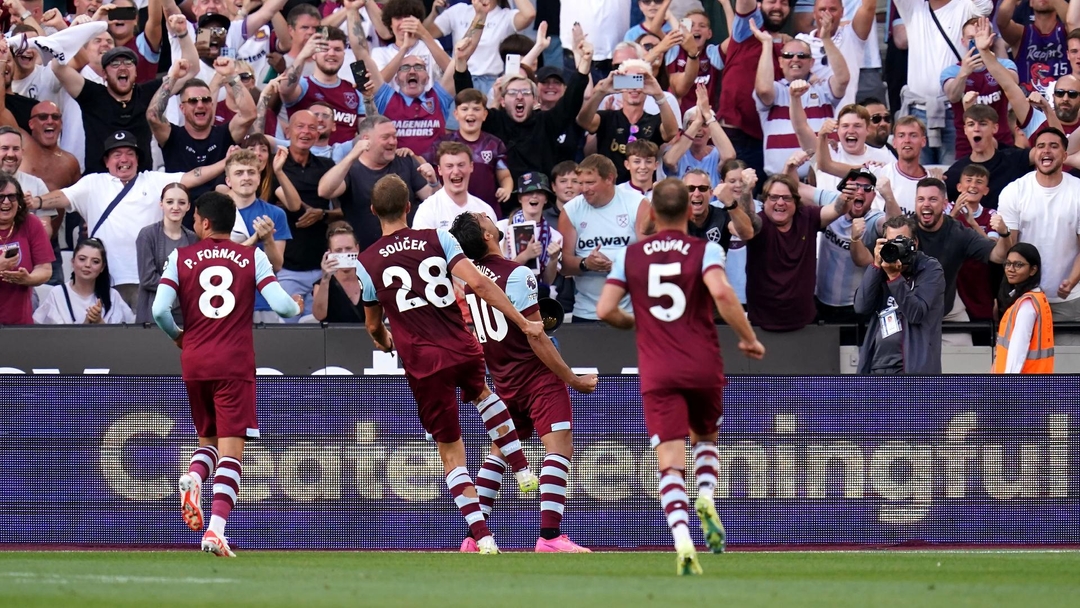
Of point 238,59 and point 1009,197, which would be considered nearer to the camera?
point 1009,197

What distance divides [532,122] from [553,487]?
18.4ft

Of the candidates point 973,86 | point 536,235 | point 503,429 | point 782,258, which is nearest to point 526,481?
point 503,429

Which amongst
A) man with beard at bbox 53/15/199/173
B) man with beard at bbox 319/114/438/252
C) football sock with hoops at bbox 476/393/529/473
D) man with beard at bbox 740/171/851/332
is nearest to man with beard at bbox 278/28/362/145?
man with beard at bbox 319/114/438/252

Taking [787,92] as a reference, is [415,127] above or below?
below

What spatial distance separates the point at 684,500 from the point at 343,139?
8.06m

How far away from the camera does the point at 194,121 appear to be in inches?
573

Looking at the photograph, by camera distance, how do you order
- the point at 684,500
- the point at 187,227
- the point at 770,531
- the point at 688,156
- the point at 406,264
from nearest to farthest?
1. the point at 684,500
2. the point at 406,264
3. the point at 770,531
4. the point at 187,227
5. the point at 688,156

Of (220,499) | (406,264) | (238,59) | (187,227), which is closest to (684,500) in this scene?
(406,264)

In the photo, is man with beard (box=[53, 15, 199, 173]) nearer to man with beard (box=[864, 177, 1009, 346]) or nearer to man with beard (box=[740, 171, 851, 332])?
man with beard (box=[740, 171, 851, 332])

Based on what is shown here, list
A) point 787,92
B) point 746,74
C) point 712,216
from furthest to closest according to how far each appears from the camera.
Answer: point 746,74 < point 787,92 < point 712,216

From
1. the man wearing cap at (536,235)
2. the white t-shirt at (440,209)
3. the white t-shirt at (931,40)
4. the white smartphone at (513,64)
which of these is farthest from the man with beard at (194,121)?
the white t-shirt at (931,40)

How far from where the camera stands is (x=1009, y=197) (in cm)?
1405

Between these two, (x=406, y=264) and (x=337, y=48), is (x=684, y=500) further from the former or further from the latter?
(x=337, y=48)

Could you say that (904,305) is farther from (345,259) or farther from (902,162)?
(345,259)
